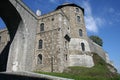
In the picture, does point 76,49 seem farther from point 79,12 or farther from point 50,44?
point 79,12

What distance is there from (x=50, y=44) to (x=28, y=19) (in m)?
5.55

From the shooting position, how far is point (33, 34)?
84.3 ft

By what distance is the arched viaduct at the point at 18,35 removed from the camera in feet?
69.7

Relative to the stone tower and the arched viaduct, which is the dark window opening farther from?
the arched viaduct

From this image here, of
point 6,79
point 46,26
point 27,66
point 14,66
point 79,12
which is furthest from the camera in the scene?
point 79,12

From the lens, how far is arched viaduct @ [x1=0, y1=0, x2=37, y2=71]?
69.7 feet

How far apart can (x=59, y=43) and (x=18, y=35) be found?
21.0 feet

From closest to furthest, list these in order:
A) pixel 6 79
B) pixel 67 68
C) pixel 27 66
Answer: pixel 6 79, pixel 27 66, pixel 67 68

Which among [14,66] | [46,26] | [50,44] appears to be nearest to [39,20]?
[46,26]

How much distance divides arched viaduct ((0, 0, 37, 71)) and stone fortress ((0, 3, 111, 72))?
5.9 inches

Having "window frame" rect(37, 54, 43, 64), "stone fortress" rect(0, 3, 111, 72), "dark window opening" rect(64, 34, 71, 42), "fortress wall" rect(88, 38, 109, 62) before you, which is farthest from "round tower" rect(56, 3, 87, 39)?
"window frame" rect(37, 54, 43, 64)

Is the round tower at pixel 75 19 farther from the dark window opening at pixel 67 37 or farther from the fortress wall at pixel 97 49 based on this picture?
the fortress wall at pixel 97 49

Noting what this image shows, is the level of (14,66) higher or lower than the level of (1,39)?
lower

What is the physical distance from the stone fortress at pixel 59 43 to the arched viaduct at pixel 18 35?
15 cm
